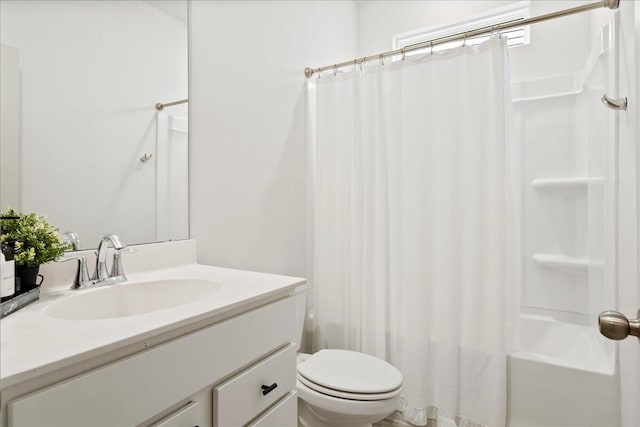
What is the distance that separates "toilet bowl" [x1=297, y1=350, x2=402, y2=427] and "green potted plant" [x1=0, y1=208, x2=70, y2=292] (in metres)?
1.02

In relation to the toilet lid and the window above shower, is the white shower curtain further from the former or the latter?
the window above shower

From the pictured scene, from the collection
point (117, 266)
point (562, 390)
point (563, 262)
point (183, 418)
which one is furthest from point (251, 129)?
point (563, 262)

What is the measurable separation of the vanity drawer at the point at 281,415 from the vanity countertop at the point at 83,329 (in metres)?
0.31

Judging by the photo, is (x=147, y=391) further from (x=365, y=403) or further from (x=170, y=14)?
(x=170, y=14)

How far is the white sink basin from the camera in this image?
3.02 feet

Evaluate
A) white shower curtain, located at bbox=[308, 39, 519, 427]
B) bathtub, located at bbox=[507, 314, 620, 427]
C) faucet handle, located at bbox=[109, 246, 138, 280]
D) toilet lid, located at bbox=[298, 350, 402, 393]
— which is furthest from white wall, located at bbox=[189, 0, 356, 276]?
bathtub, located at bbox=[507, 314, 620, 427]

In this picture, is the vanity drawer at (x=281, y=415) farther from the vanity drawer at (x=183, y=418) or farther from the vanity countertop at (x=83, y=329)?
the vanity countertop at (x=83, y=329)

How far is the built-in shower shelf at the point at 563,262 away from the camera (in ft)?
7.04

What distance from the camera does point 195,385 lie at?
0.78 m

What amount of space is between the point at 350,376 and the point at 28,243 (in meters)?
1.19

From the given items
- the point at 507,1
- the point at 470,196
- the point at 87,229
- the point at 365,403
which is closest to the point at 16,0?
the point at 87,229

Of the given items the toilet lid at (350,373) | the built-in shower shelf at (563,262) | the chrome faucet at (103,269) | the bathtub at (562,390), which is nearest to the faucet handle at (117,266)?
the chrome faucet at (103,269)

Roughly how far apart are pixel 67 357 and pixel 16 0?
98 centimetres

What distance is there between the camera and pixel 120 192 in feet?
3.97
